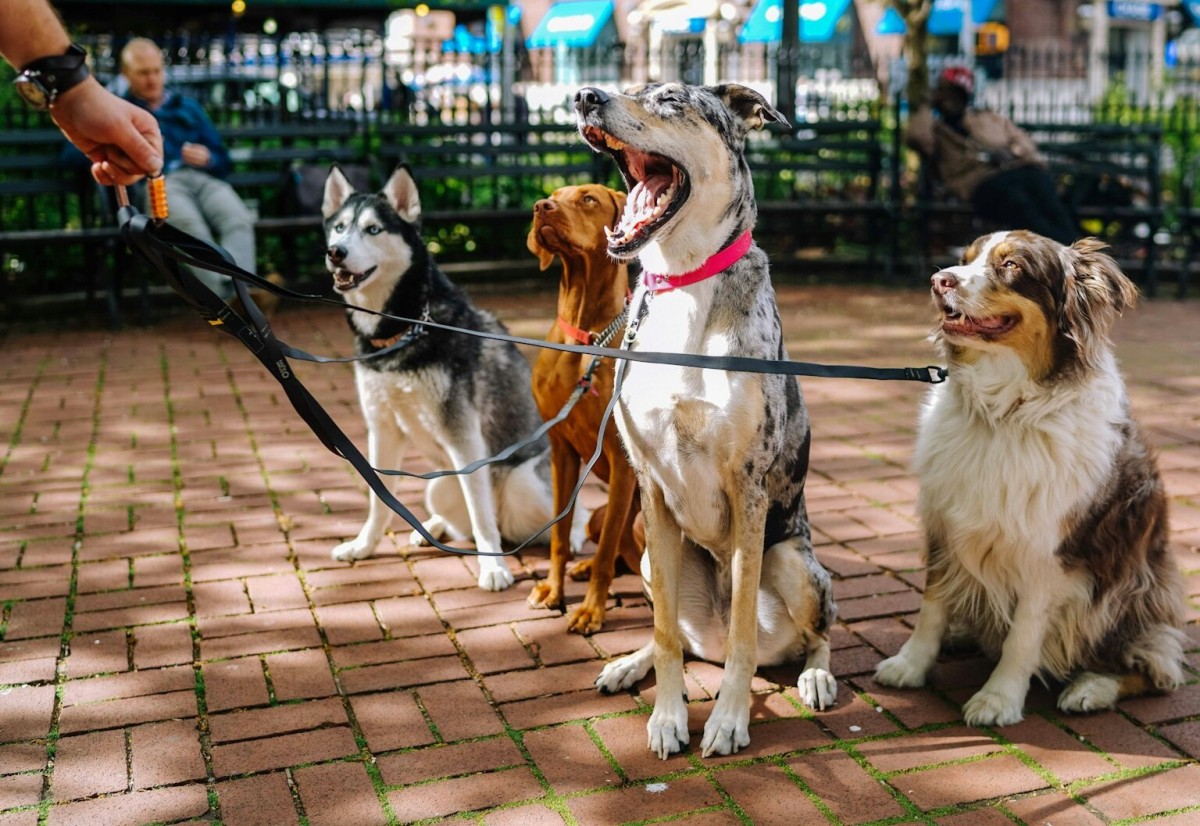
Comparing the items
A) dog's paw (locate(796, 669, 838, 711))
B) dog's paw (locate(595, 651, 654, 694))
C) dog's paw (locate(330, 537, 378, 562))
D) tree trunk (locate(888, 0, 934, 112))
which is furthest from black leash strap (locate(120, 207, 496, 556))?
tree trunk (locate(888, 0, 934, 112))

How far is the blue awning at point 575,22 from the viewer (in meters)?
32.8

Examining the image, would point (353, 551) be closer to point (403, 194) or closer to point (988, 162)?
point (403, 194)

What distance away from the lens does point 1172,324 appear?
963 cm

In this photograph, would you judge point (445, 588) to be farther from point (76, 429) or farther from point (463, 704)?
point (76, 429)

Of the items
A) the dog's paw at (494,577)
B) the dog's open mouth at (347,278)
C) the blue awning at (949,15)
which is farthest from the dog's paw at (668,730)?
the blue awning at (949,15)

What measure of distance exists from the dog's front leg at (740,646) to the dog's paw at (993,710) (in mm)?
665

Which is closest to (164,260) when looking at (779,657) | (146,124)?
(146,124)

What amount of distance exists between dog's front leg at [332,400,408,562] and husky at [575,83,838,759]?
5.23 feet

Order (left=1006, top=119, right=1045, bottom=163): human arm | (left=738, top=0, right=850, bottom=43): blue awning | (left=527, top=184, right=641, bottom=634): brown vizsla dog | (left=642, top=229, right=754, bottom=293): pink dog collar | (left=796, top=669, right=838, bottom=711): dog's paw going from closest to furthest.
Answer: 1. (left=642, top=229, right=754, bottom=293): pink dog collar
2. (left=796, top=669, right=838, bottom=711): dog's paw
3. (left=527, top=184, right=641, bottom=634): brown vizsla dog
4. (left=1006, top=119, right=1045, bottom=163): human arm
5. (left=738, top=0, right=850, bottom=43): blue awning

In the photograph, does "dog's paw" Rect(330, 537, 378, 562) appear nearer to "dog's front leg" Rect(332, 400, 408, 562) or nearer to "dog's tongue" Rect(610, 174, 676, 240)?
"dog's front leg" Rect(332, 400, 408, 562)

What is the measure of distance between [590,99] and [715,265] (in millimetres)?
569

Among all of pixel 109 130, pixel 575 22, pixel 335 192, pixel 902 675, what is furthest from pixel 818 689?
pixel 575 22

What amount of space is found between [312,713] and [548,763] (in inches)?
30.8

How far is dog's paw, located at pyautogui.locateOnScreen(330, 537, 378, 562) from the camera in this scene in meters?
4.72
